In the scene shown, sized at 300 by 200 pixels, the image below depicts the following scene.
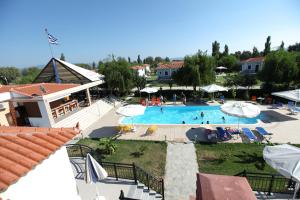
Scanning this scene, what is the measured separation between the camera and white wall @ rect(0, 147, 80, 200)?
429 cm

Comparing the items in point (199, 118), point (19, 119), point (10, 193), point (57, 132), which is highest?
point (57, 132)

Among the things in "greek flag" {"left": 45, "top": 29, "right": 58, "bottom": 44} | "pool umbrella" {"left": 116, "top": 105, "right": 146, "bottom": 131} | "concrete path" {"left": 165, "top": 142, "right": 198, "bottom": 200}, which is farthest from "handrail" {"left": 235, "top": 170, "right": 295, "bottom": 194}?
"greek flag" {"left": 45, "top": 29, "right": 58, "bottom": 44}

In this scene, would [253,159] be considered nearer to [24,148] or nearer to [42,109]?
[24,148]

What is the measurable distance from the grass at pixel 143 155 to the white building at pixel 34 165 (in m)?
6.31

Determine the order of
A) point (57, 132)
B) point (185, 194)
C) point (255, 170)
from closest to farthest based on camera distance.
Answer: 1. point (57, 132)
2. point (185, 194)
3. point (255, 170)

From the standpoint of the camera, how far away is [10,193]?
4066 millimetres

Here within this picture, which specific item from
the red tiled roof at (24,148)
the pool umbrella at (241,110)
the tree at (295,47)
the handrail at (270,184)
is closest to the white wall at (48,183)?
the red tiled roof at (24,148)

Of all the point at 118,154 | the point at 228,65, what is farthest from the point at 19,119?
the point at 228,65

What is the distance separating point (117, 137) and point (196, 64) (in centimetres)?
1758

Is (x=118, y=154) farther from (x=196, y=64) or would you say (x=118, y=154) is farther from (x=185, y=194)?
(x=196, y=64)

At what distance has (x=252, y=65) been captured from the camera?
5866cm

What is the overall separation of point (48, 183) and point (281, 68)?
98.4ft

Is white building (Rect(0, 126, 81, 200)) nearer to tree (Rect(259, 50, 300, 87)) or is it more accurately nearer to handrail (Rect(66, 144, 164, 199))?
handrail (Rect(66, 144, 164, 199))

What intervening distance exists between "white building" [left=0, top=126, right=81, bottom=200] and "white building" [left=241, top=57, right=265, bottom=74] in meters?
63.1
